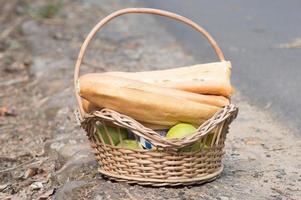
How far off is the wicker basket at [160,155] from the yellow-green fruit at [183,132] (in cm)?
3

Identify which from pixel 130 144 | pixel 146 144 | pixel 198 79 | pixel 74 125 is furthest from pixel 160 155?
pixel 74 125

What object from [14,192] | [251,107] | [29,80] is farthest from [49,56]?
[14,192]

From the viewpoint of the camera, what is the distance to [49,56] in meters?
7.66

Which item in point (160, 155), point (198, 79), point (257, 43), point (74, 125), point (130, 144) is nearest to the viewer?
point (160, 155)

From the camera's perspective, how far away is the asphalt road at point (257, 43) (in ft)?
19.1

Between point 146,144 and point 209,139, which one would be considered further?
point 209,139

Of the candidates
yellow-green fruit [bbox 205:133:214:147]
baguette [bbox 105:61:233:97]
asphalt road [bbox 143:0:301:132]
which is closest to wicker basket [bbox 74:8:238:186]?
yellow-green fruit [bbox 205:133:214:147]

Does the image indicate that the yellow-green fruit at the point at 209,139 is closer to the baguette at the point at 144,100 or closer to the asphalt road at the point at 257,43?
the baguette at the point at 144,100

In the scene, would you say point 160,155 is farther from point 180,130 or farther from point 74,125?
point 74,125

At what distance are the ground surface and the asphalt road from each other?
165 mm

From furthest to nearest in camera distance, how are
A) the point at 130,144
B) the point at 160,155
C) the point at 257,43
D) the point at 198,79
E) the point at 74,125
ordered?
1. the point at 257,43
2. the point at 74,125
3. the point at 198,79
4. the point at 130,144
5. the point at 160,155

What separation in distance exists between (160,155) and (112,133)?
27 centimetres

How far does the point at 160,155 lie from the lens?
3.45m

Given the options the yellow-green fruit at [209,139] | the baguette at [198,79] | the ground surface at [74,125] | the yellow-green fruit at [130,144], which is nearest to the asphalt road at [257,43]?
the ground surface at [74,125]
